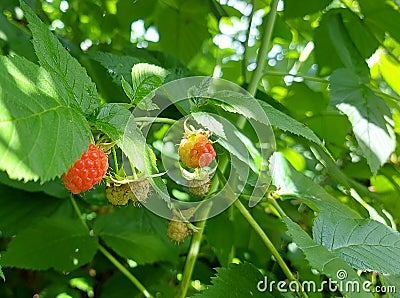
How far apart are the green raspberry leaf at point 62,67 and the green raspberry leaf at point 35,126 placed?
1.9 inches

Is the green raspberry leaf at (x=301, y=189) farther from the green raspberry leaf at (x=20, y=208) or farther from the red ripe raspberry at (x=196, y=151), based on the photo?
the green raspberry leaf at (x=20, y=208)

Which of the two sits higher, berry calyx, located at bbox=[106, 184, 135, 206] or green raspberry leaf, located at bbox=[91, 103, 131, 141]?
green raspberry leaf, located at bbox=[91, 103, 131, 141]

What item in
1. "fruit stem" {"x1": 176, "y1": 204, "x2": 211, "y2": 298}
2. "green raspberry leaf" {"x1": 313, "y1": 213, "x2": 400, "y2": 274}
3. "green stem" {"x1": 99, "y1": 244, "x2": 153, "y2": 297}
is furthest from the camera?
"green stem" {"x1": 99, "y1": 244, "x2": 153, "y2": 297}

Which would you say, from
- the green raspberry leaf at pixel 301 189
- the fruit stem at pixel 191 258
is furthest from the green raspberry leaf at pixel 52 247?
the green raspberry leaf at pixel 301 189

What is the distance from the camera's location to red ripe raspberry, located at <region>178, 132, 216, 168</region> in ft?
1.94

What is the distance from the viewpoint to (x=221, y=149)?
71 cm

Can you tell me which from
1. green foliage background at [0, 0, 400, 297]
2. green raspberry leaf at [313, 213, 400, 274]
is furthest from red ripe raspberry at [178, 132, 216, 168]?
green raspberry leaf at [313, 213, 400, 274]

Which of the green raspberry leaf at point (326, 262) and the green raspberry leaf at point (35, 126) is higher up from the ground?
the green raspberry leaf at point (35, 126)

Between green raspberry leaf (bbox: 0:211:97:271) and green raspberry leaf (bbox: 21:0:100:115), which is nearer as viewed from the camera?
green raspberry leaf (bbox: 21:0:100:115)

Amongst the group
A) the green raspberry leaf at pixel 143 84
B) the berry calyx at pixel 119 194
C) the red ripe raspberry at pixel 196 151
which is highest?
the green raspberry leaf at pixel 143 84

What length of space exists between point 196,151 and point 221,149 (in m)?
0.12

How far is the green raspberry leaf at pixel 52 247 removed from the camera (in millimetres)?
1091

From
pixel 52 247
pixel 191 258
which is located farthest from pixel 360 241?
pixel 52 247

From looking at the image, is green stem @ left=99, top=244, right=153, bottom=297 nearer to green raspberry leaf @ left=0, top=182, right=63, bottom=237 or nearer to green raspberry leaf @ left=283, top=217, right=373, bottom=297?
green raspberry leaf @ left=0, top=182, right=63, bottom=237
